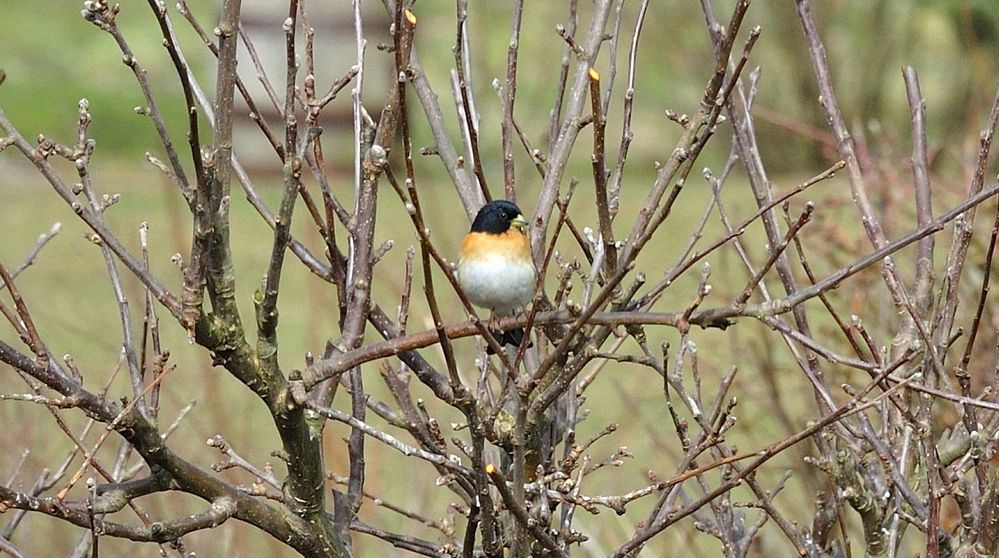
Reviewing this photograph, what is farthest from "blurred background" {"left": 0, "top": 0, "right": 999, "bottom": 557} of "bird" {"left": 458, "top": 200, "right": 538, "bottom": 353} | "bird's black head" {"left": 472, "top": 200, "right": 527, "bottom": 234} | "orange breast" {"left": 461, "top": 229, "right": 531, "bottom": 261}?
"bird's black head" {"left": 472, "top": 200, "right": 527, "bottom": 234}

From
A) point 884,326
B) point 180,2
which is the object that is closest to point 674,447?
point 884,326

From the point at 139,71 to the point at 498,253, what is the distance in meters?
1.17

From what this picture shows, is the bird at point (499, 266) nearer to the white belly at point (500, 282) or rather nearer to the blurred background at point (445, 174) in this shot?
the white belly at point (500, 282)

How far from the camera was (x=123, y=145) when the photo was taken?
13.2m

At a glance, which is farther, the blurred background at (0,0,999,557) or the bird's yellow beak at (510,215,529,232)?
the blurred background at (0,0,999,557)

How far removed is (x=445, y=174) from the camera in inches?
480

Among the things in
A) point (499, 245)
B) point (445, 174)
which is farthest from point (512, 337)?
point (445, 174)

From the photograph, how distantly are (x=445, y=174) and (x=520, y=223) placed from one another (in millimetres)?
9621

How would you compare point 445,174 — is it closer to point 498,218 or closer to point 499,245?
point 499,245

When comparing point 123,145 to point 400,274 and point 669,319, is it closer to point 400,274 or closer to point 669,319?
point 400,274

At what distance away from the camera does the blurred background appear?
16.9ft

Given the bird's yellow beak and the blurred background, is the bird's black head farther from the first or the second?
the blurred background

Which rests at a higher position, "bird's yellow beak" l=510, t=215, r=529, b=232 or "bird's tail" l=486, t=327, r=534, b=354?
"bird's yellow beak" l=510, t=215, r=529, b=232

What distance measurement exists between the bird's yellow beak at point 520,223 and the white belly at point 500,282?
0.08 metres
